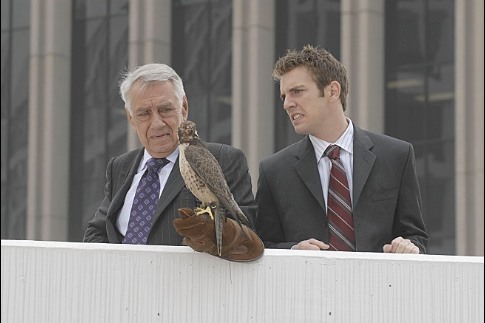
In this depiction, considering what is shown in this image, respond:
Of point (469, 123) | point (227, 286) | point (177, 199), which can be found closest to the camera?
point (227, 286)

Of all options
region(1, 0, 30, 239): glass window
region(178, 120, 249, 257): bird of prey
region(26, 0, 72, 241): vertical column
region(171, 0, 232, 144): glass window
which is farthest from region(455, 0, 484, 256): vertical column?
region(178, 120, 249, 257): bird of prey

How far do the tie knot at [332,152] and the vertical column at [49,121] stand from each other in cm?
2101

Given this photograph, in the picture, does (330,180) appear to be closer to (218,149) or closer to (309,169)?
(309,169)

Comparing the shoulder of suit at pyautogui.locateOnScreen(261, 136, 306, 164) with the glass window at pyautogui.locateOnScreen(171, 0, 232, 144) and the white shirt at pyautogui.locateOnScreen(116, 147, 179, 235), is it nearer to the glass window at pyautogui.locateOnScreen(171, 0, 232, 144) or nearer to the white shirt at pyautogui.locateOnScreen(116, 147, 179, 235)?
the white shirt at pyautogui.locateOnScreen(116, 147, 179, 235)

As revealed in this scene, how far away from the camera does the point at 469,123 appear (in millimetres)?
21297

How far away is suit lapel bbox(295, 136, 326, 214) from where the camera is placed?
583 centimetres

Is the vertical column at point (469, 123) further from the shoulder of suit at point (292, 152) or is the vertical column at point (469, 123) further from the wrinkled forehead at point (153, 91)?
the wrinkled forehead at point (153, 91)

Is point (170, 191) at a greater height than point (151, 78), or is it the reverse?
point (151, 78)

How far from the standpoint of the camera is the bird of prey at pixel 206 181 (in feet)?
16.1

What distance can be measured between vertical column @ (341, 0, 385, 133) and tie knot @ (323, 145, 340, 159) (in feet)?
54.3

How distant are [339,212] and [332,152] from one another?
12.3 inches

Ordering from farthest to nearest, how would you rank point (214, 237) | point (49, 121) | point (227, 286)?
point (49, 121)
point (227, 286)
point (214, 237)

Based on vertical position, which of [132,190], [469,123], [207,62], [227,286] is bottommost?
[227,286]

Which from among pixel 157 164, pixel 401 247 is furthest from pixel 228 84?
pixel 401 247
